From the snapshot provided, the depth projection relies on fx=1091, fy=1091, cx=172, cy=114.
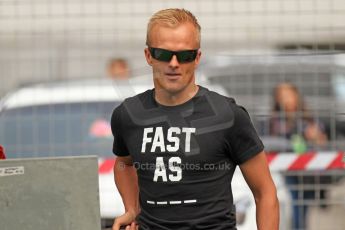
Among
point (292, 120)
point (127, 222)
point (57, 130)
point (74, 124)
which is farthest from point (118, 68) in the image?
point (127, 222)

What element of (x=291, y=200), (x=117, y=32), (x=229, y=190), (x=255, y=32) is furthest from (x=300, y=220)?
(x=229, y=190)

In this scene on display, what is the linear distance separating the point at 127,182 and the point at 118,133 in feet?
0.85

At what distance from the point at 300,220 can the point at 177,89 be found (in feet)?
16.1

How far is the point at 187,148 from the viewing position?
14.8ft

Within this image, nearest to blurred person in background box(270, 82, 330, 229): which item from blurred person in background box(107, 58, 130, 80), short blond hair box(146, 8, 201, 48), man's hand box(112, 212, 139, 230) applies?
blurred person in background box(107, 58, 130, 80)

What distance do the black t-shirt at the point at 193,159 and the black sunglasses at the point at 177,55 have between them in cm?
19

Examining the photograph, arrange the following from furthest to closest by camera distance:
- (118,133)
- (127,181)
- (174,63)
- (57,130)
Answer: (57,130) < (127,181) < (118,133) < (174,63)

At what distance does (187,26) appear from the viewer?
14.7 ft

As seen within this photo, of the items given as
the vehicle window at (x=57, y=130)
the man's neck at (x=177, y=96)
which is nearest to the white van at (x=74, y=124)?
the vehicle window at (x=57, y=130)

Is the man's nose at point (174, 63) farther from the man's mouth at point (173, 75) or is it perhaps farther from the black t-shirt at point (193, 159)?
the black t-shirt at point (193, 159)

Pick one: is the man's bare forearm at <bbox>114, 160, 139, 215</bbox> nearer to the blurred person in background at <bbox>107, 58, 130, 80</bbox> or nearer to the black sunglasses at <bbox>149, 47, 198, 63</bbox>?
the black sunglasses at <bbox>149, 47, 198, 63</bbox>

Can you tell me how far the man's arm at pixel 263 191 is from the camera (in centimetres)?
455

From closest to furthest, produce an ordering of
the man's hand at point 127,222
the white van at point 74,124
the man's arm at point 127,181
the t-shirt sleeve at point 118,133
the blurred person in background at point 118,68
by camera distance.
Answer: the man's hand at point 127,222, the t-shirt sleeve at point 118,133, the man's arm at point 127,181, the white van at point 74,124, the blurred person in background at point 118,68

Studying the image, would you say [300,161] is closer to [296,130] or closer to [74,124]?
[296,130]
